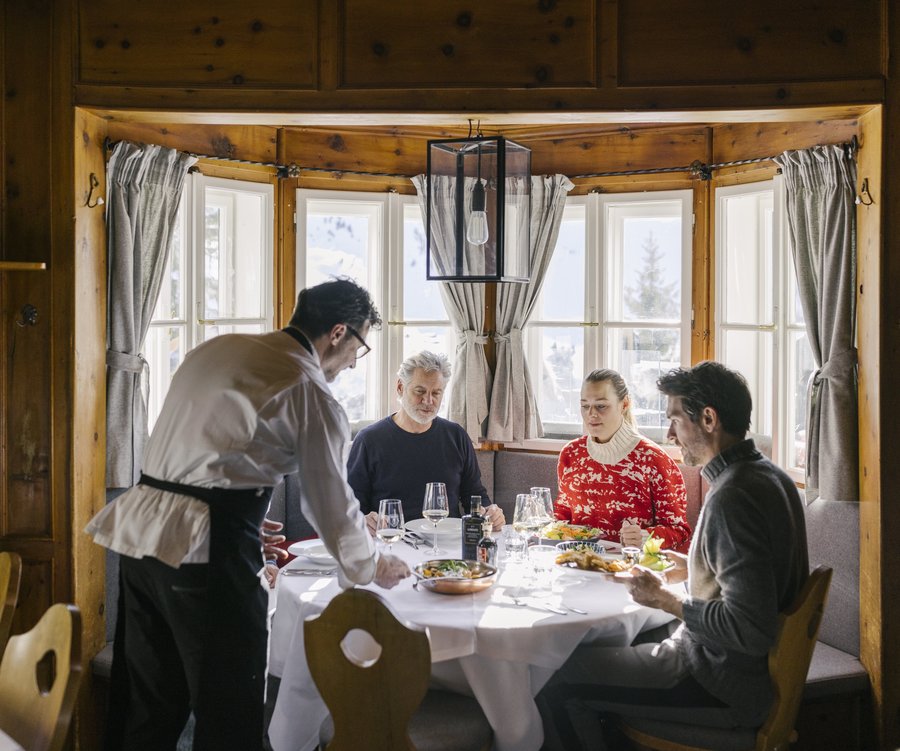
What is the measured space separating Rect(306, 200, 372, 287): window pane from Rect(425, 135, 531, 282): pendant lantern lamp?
1559mm

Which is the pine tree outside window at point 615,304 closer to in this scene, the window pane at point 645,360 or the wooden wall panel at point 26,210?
the window pane at point 645,360

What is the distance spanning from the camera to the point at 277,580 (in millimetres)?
2840

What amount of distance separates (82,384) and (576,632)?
1.90 metres

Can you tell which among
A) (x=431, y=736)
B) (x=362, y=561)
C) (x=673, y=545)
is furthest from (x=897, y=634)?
(x=362, y=561)

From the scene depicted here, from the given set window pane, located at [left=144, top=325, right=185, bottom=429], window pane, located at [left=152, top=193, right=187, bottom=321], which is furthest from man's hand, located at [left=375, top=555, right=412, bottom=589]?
window pane, located at [left=152, top=193, right=187, bottom=321]

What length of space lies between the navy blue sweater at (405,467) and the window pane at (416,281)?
0.95 metres

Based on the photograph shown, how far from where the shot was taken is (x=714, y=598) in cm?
240

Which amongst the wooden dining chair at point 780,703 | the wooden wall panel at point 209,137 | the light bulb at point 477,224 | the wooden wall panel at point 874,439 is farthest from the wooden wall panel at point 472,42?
the wooden dining chair at point 780,703

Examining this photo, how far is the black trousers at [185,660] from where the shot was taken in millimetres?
2273

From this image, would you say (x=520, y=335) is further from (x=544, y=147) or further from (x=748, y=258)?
(x=748, y=258)

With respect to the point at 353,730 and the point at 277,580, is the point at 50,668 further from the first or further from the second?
the point at 353,730

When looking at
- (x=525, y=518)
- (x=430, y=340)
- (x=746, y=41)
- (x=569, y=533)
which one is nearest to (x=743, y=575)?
(x=525, y=518)

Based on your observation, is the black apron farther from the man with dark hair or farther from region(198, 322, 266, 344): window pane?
region(198, 322, 266, 344): window pane

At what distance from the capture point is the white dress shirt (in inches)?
88.5
